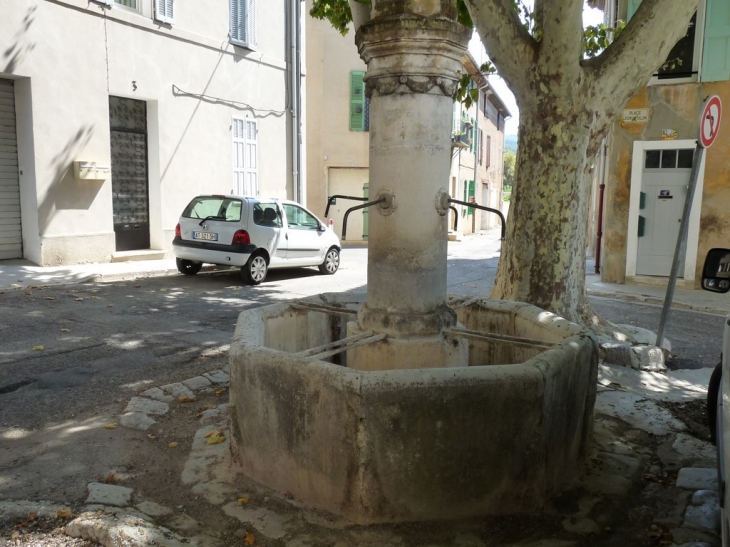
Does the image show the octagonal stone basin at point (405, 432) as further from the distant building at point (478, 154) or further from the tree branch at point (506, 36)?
the distant building at point (478, 154)

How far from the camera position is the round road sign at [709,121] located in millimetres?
6684

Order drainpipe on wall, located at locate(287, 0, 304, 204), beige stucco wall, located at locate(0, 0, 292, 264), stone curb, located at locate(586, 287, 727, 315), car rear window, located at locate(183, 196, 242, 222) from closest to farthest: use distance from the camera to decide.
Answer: stone curb, located at locate(586, 287, 727, 315)
car rear window, located at locate(183, 196, 242, 222)
beige stucco wall, located at locate(0, 0, 292, 264)
drainpipe on wall, located at locate(287, 0, 304, 204)

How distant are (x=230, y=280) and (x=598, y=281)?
281 inches

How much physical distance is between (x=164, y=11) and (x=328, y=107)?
9382 mm

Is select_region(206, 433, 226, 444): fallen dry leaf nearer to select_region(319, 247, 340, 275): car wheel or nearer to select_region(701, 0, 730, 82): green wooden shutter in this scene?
select_region(319, 247, 340, 275): car wheel

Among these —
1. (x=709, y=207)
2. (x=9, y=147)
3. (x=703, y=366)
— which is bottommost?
(x=703, y=366)

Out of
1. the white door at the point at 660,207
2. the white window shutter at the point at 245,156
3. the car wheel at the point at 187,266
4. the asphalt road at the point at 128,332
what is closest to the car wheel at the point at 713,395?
the asphalt road at the point at 128,332

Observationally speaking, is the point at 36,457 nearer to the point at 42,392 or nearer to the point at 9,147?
the point at 42,392

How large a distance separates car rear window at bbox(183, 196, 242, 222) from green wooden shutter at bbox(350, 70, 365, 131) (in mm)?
11979

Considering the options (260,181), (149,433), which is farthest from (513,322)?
(260,181)

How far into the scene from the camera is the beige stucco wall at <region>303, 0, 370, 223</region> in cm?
2317

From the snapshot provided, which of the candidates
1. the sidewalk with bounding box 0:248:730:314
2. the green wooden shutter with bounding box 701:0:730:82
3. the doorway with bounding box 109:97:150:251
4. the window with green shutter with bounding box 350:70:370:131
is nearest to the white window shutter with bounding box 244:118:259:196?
the doorway with bounding box 109:97:150:251

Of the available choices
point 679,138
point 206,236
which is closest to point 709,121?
point 679,138

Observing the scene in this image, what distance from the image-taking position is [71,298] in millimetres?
9648
